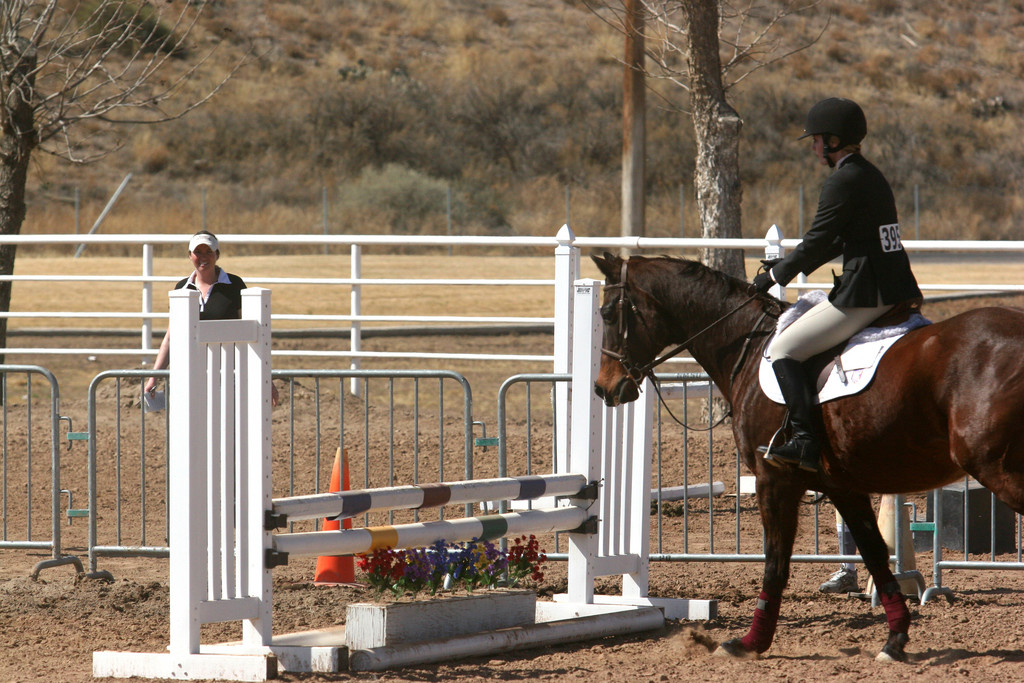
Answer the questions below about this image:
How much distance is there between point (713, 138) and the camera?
1296 centimetres

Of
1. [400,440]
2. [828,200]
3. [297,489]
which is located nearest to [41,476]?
[297,489]

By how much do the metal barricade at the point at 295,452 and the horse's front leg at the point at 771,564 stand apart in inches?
88.1

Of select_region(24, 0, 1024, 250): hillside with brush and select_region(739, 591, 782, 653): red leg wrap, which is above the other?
select_region(24, 0, 1024, 250): hillside with brush

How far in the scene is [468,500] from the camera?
20.0 feet

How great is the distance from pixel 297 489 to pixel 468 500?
15.6ft

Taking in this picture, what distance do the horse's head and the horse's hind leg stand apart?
1.06m

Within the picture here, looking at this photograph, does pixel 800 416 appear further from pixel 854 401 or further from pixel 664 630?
pixel 664 630

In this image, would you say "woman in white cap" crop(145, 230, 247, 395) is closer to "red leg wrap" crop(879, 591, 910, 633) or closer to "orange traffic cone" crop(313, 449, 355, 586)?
"orange traffic cone" crop(313, 449, 355, 586)

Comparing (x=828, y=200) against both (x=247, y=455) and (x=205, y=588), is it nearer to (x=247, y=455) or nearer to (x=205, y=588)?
(x=247, y=455)

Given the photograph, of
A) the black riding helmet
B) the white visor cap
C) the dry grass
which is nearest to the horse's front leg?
the black riding helmet

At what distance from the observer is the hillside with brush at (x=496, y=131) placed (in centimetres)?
3962

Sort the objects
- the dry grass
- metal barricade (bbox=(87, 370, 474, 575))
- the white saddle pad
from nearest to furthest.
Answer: the white saddle pad
metal barricade (bbox=(87, 370, 474, 575))
the dry grass

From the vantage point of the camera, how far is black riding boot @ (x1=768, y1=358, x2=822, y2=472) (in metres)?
5.52

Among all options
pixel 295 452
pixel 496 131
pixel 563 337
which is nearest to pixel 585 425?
pixel 563 337
